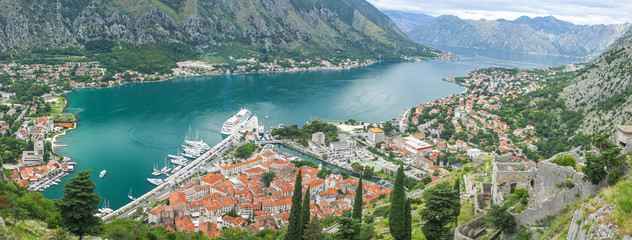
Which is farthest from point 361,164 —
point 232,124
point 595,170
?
point 595,170

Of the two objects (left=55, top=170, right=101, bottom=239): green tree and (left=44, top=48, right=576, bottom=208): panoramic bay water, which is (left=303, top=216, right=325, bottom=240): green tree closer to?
(left=55, top=170, right=101, bottom=239): green tree

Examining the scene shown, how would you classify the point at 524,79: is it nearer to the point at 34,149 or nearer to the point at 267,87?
the point at 267,87

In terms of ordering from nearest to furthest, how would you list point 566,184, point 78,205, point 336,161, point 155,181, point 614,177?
point 614,177, point 566,184, point 78,205, point 155,181, point 336,161

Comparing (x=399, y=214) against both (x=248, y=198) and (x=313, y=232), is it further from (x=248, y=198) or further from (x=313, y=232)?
(x=248, y=198)

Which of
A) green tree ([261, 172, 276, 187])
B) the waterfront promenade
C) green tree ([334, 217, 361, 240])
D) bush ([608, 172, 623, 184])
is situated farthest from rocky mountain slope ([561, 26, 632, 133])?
the waterfront promenade

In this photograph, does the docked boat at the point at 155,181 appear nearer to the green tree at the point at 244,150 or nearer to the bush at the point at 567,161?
the green tree at the point at 244,150

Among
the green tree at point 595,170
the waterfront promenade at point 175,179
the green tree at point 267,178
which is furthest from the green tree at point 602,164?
the green tree at point 267,178
